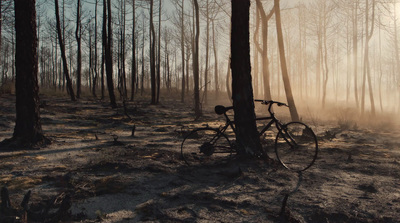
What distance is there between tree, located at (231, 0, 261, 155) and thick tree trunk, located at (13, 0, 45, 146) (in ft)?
14.9

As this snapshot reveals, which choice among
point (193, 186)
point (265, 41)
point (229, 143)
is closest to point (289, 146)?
point (229, 143)

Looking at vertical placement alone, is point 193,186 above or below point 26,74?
below

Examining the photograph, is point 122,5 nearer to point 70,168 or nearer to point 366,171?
point 70,168

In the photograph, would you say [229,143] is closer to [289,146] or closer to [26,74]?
[289,146]

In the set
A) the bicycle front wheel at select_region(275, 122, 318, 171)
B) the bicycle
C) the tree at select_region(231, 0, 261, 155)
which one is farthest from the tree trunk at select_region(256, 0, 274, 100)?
the bicycle

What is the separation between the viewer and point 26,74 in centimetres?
598

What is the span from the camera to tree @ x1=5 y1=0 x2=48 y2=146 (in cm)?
593

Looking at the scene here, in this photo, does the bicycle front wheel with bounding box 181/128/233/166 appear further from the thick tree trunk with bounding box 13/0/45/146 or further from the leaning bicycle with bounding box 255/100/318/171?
the thick tree trunk with bounding box 13/0/45/146

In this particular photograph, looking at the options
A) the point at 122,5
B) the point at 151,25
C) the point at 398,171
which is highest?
A: the point at 122,5


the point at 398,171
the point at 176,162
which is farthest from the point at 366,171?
the point at 176,162

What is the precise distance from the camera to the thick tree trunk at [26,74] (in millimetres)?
5930

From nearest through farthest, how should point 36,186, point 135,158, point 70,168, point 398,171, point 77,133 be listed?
point 36,186, point 70,168, point 398,171, point 135,158, point 77,133

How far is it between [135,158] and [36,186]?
1.96 meters

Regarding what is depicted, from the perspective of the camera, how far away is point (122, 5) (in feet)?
75.8
